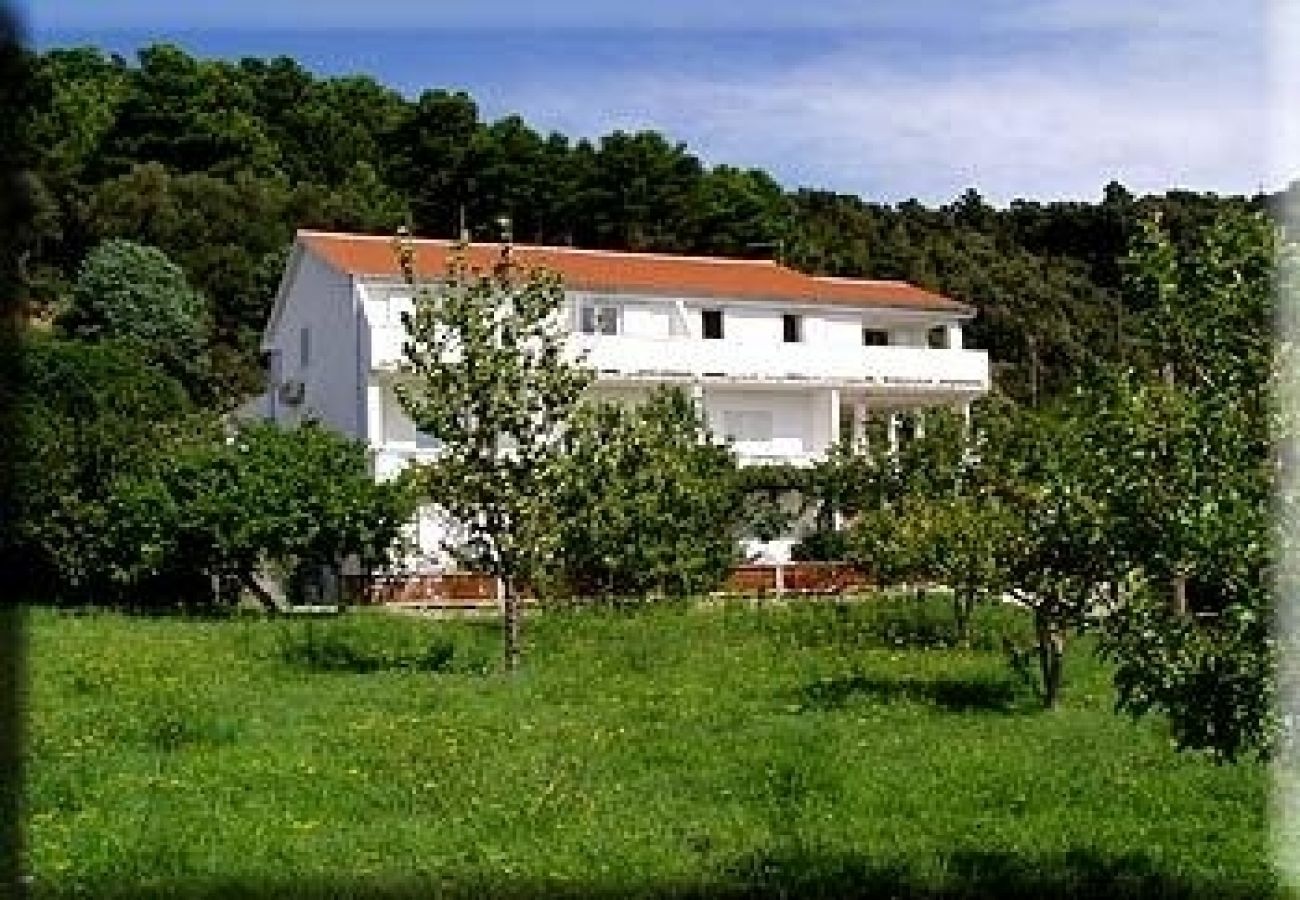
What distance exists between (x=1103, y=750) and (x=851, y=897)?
3.14 metres

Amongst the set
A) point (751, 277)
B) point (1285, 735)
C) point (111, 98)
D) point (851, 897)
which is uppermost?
point (751, 277)

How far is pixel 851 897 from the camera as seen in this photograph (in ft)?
15.1

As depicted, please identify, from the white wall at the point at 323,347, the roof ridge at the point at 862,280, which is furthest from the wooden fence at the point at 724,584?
the roof ridge at the point at 862,280

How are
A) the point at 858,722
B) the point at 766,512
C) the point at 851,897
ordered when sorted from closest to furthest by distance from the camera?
1. the point at 851,897
2. the point at 858,722
3. the point at 766,512

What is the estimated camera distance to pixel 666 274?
1886cm

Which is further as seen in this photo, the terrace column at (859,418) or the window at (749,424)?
the window at (749,424)

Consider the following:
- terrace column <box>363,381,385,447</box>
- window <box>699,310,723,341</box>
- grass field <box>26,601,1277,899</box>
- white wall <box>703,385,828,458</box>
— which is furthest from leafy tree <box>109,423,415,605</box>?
window <box>699,310,723,341</box>

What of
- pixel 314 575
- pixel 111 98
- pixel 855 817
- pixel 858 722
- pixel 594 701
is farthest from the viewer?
pixel 314 575

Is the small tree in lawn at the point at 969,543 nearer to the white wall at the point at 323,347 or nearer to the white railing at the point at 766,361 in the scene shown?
the white railing at the point at 766,361

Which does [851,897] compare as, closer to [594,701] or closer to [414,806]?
[414,806]

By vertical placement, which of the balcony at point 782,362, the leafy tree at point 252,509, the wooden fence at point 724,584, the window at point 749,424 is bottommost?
the wooden fence at point 724,584

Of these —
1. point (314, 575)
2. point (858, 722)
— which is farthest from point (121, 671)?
point (314, 575)

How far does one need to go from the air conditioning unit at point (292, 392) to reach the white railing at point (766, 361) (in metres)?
2.64

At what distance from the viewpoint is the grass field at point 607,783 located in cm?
488
